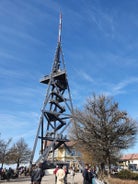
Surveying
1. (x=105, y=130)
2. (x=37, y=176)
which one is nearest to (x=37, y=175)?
(x=37, y=176)

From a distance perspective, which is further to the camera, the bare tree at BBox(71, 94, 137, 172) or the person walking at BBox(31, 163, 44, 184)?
the bare tree at BBox(71, 94, 137, 172)

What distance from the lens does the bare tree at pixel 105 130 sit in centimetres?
2938

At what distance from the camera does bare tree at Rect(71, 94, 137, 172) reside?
29.4 metres

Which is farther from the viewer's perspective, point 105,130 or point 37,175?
point 105,130

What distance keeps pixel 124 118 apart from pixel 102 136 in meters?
3.26

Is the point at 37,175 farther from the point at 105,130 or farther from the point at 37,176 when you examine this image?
the point at 105,130

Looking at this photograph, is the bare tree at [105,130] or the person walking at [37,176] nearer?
the person walking at [37,176]

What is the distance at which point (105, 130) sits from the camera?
29.2 metres

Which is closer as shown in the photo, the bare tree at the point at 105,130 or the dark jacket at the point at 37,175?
the dark jacket at the point at 37,175

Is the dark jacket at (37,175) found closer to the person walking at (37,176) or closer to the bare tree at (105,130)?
the person walking at (37,176)

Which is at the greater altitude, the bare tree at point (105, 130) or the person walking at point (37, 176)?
the bare tree at point (105, 130)

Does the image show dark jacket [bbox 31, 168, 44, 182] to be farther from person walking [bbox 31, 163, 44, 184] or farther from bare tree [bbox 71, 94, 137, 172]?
bare tree [bbox 71, 94, 137, 172]

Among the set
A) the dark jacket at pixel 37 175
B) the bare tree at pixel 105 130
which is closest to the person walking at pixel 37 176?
the dark jacket at pixel 37 175

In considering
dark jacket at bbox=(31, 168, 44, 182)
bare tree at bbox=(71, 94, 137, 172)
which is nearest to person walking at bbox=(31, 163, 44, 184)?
dark jacket at bbox=(31, 168, 44, 182)
